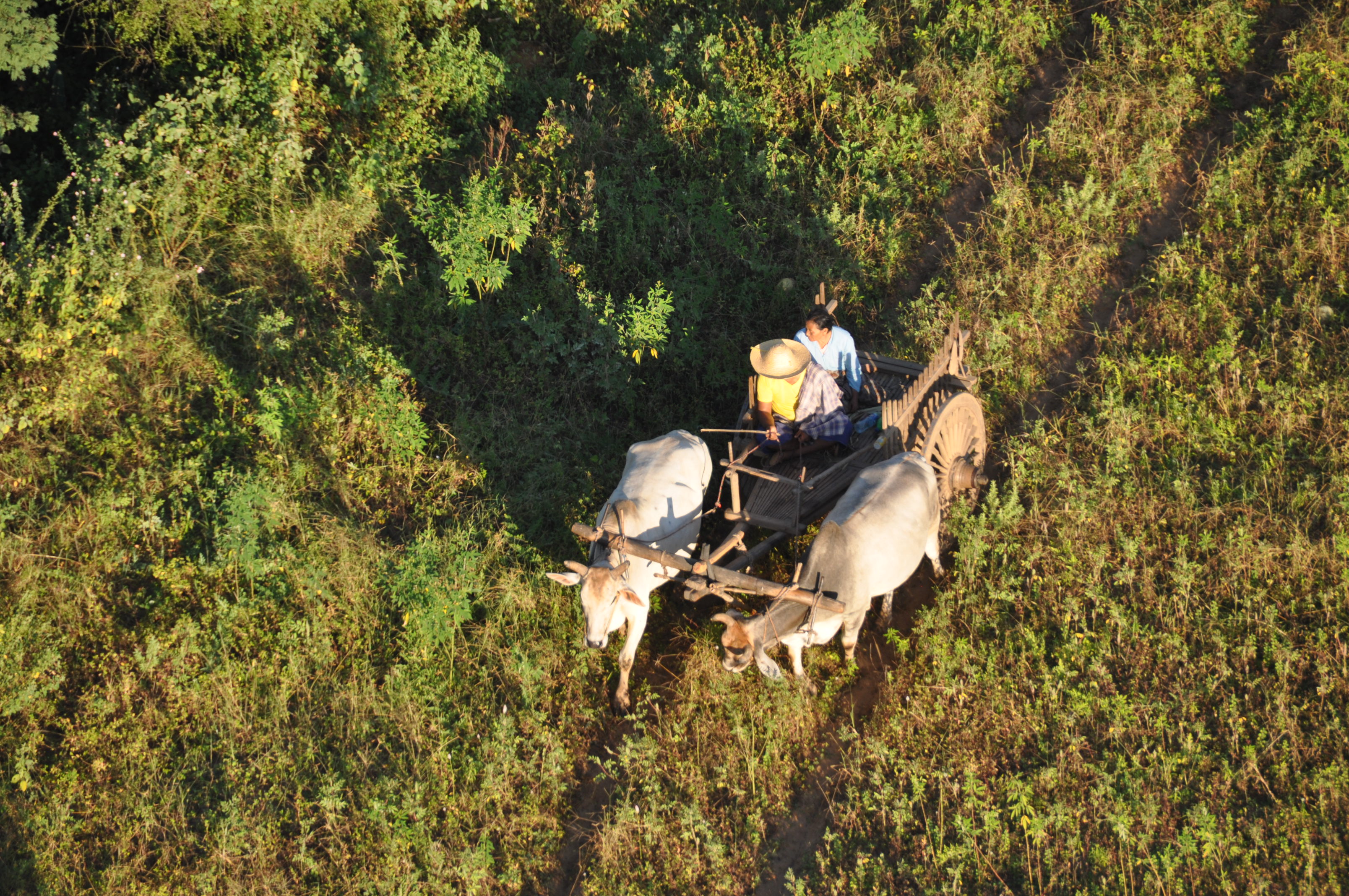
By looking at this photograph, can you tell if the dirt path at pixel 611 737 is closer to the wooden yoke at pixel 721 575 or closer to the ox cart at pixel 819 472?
the ox cart at pixel 819 472

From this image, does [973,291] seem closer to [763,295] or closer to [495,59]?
[763,295]

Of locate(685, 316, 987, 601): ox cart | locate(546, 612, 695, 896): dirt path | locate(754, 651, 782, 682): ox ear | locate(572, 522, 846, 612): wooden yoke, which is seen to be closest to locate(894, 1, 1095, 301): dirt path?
locate(685, 316, 987, 601): ox cart

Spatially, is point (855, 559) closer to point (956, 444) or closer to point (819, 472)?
point (819, 472)

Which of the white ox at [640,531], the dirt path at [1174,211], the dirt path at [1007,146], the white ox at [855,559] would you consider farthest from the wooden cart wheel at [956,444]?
the dirt path at [1007,146]

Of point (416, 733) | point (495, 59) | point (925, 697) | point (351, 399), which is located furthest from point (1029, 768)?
point (495, 59)

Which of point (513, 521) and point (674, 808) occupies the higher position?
point (513, 521)

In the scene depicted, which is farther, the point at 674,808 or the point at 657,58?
the point at 657,58

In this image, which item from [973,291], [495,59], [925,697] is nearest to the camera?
[925,697]
